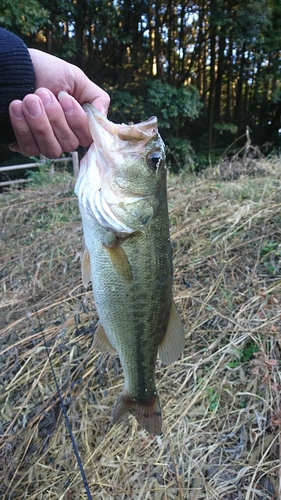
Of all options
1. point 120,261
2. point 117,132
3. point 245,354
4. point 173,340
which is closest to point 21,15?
point 117,132

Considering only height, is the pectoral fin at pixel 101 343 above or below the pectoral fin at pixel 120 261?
below

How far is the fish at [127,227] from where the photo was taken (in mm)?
1365

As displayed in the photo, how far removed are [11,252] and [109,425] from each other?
7.62 feet

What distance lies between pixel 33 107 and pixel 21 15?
819cm

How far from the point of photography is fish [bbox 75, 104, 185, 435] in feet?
4.48

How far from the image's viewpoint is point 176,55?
1484cm

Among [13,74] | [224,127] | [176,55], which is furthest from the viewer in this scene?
[224,127]

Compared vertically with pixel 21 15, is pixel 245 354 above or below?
below

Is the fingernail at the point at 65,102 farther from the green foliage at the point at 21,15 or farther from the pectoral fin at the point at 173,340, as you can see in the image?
the green foliage at the point at 21,15

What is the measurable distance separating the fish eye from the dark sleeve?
551 millimetres

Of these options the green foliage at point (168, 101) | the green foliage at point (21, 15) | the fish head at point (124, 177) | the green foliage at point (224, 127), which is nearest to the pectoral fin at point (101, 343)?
the fish head at point (124, 177)

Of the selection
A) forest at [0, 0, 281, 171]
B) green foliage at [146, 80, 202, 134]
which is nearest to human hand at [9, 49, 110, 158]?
forest at [0, 0, 281, 171]

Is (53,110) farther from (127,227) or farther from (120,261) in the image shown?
(120,261)

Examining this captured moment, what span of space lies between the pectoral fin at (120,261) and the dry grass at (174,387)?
1.39 m
